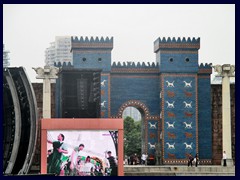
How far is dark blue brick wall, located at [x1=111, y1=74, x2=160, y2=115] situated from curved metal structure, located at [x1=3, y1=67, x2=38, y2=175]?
398 inches

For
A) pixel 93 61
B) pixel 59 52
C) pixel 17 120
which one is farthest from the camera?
pixel 59 52

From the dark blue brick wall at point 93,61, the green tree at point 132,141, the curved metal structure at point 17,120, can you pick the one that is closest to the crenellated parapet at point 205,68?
the dark blue brick wall at point 93,61

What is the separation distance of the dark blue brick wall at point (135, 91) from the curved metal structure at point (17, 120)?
10.1m

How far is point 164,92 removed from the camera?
4406 centimetres

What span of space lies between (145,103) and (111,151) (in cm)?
915

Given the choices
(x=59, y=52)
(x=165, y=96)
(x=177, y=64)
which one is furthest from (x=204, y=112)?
(x=59, y=52)

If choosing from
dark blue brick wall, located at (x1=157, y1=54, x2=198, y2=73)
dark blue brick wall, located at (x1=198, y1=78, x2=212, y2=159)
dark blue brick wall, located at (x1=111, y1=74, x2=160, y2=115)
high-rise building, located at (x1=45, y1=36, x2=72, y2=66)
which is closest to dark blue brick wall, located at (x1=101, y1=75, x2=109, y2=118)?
dark blue brick wall, located at (x1=111, y1=74, x2=160, y2=115)

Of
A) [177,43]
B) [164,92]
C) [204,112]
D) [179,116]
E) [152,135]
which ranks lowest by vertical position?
[152,135]

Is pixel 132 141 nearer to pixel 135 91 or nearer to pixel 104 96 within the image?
pixel 135 91

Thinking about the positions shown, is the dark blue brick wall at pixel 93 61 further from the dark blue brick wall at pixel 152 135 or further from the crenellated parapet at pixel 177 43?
the dark blue brick wall at pixel 152 135

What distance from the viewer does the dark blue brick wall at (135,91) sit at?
4444cm

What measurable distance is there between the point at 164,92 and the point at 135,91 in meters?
1.83

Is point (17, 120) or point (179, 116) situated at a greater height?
point (179, 116)

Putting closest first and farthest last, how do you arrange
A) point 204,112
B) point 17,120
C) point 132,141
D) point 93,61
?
point 17,120 < point 93,61 < point 204,112 < point 132,141
